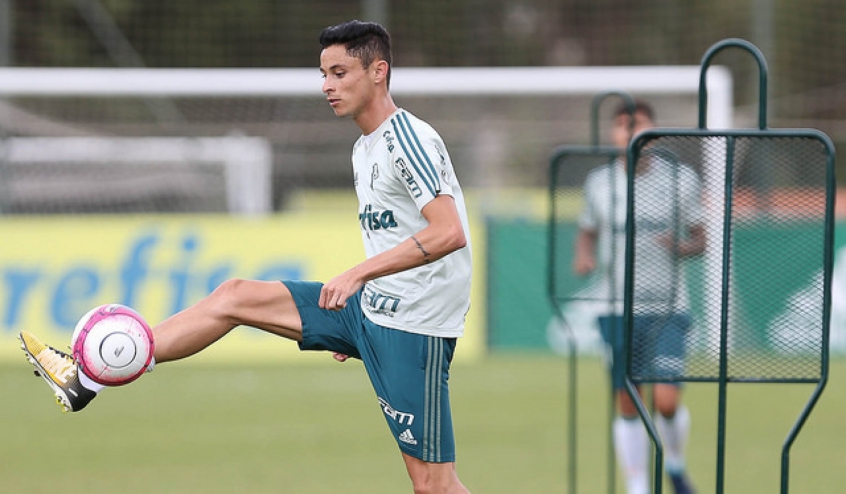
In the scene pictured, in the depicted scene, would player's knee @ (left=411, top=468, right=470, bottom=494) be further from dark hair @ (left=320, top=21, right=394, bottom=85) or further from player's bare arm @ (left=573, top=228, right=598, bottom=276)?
player's bare arm @ (left=573, top=228, right=598, bottom=276)

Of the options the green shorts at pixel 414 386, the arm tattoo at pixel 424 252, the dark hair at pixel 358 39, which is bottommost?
the green shorts at pixel 414 386

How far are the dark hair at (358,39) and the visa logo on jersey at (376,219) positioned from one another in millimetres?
555

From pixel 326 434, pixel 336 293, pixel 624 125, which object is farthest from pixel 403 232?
pixel 326 434

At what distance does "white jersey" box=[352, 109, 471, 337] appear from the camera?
201 inches

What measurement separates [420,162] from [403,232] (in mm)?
345

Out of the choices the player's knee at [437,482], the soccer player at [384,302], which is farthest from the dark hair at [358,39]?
the player's knee at [437,482]

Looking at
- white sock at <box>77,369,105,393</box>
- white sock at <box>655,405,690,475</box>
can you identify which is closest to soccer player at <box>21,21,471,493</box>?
white sock at <box>77,369,105,393</box>

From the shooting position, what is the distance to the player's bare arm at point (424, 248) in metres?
4.82

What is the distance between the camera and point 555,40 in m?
29.3

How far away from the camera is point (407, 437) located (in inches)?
210

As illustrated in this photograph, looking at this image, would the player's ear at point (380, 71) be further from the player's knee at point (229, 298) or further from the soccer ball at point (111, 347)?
the soccer ball at point (111, 347)

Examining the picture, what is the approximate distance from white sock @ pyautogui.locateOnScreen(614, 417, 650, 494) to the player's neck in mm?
3271

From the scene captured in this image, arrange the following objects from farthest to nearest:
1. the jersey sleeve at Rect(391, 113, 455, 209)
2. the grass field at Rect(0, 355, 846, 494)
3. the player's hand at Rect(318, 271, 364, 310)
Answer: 1. the grass field at Rect(0, 355, 846, 494)
2. the jersey sleeve at Rect(391, 113, 455, 209)
3. the player's hand at Rect(318, 271, 364, 310)

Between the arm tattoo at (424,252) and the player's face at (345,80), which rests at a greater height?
the player's face at (345,80)
